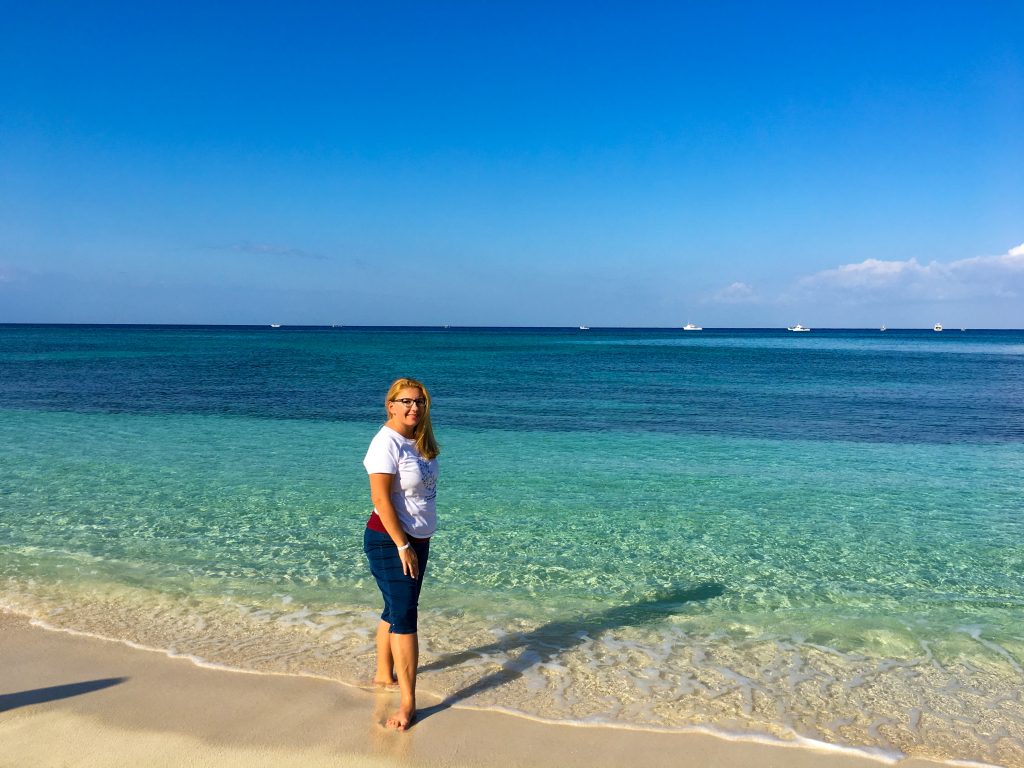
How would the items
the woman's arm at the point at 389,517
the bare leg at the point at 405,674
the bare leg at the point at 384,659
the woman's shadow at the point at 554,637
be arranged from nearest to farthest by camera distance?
the woman's arm at the point at 389,517, the bare leg at the point at 405,674, the bare leg at the point at 384,659, the woman's shadow at the point at 554,637

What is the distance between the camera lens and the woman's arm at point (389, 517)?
13.0ft

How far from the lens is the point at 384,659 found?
15.7 ft

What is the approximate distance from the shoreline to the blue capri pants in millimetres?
653

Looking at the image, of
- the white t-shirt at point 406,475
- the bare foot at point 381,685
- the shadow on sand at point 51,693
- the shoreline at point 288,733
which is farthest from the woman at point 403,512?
the shadow on sand at point 51,693

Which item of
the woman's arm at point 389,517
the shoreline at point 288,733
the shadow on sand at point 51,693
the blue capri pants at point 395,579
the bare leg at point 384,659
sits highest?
the woman's arm at point 389,517

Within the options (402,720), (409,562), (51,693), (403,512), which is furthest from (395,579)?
(51,693)

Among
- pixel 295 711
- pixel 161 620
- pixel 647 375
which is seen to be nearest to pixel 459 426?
pixel 161 620

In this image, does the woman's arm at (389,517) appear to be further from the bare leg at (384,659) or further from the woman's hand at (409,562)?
the bare leg at (384,659)

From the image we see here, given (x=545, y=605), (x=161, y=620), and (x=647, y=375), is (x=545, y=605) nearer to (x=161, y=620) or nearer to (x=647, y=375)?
(x=161, y=620)

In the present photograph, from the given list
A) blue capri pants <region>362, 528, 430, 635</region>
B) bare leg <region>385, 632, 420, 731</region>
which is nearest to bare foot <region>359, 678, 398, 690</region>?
bare leg <region>385, 632, 420, 731</region>

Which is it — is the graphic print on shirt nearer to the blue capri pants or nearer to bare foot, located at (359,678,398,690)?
the blue capri pants

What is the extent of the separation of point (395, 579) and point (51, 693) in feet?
7.95

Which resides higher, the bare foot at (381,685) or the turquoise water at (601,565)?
the bare foot at (381,685)

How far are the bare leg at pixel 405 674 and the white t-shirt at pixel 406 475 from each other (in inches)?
25.6
